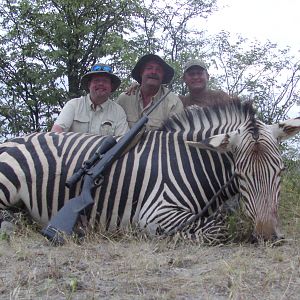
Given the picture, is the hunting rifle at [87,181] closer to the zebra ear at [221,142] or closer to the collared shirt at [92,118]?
the zebra ear at [221,142]

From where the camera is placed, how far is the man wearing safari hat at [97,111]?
484 cm

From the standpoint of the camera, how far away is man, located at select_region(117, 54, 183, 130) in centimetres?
510

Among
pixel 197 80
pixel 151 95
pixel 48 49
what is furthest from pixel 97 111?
pixel 48 49

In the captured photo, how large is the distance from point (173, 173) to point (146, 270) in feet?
4.31

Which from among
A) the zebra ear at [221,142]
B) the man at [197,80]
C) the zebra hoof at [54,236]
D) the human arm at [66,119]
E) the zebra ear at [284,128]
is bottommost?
the zebra hoof at [54,236]

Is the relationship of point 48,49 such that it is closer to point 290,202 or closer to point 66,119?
point 66,119

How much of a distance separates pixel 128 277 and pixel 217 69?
35.5ft

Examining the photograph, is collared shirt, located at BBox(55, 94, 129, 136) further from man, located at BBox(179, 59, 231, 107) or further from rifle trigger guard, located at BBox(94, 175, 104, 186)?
rifle trigger guard, located at BBox(94, 175, 104, 186)

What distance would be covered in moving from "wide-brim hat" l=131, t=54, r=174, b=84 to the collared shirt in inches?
20.7

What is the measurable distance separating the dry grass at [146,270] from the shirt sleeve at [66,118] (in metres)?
1.85

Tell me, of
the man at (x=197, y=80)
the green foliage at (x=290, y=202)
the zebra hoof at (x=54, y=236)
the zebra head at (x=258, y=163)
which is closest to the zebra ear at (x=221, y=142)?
the zebra head at (x=258, y=163)

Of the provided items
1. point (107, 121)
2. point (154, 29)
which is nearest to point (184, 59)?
point (154, 29)

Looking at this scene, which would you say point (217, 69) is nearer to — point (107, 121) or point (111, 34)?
point (111, 34)

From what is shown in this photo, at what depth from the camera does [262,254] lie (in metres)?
2.62
